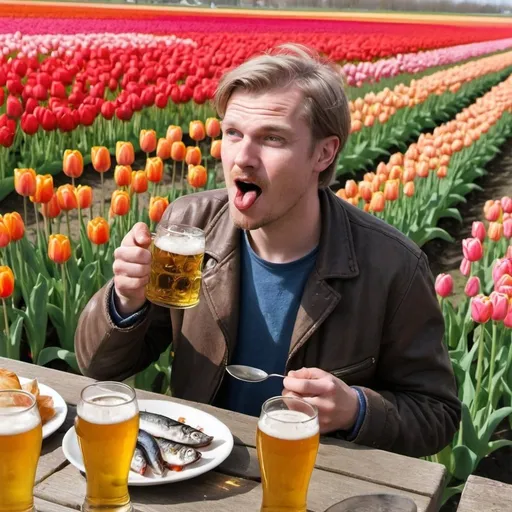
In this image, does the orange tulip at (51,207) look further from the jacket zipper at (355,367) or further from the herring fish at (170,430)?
the herring fish at (170,430)

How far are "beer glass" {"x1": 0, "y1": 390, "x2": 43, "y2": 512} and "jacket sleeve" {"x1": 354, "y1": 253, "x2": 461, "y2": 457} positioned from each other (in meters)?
1.14

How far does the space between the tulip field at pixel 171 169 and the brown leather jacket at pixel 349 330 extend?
54 centimetres

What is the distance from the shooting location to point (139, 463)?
1.66 m

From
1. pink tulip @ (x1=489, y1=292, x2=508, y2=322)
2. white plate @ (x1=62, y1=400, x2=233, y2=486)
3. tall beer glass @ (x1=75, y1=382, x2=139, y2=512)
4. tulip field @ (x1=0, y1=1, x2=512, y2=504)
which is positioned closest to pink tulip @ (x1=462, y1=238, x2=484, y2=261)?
tulip field @ (x1=0, y1=1, x2=512, y2=504)

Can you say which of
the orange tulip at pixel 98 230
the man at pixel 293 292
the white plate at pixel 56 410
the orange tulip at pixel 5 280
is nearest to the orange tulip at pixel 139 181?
the orange tulip at pixel 98 230

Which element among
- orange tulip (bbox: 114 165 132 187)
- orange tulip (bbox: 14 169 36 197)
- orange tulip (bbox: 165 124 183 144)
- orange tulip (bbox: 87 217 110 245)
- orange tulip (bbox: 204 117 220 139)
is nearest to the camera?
orange tulip (bbox: 87 217 110 245)

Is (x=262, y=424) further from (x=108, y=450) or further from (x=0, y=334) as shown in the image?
(x=0, y=334)

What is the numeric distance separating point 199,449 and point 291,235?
2.68 feet

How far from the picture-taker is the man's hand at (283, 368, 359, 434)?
1.87 metres

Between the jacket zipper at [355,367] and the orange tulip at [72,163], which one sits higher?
the jacket zipper at [355,367]

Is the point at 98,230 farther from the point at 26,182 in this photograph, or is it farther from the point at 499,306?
the point at 499,306

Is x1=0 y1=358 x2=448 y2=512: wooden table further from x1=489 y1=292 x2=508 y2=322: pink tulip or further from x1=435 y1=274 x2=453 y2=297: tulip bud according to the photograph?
x1=435 y1=274 x2=453 y2=297: tulip bud

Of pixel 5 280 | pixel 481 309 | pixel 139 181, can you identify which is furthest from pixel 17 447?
pixel 139 181

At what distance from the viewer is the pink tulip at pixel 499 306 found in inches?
128
